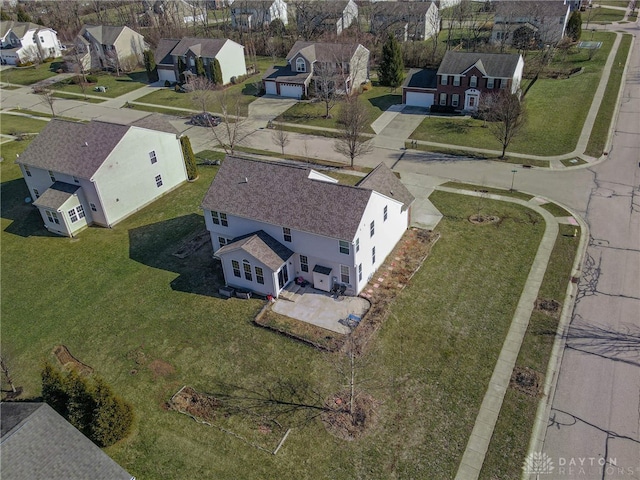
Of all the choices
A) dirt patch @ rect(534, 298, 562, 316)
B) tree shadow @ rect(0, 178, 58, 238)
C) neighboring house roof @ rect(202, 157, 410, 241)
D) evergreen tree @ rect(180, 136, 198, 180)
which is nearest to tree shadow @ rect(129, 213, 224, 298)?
neighboring house roof @ rect(202, 157, 410, 241)

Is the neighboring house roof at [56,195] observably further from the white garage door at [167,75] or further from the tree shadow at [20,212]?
the white garage door at [167,75]

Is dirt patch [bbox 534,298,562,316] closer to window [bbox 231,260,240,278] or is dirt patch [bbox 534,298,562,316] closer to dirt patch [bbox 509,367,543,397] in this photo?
dirt patch [bbox 509,367,543,397]

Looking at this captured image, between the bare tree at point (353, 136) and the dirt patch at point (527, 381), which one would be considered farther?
the bare tree at point (353, 136)

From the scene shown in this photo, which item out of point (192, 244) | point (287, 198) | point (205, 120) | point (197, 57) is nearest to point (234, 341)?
Answer: point (287, 198)

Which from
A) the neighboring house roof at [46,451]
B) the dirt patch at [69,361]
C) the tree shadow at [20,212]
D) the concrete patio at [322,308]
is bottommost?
the dirt patch at [69,361]

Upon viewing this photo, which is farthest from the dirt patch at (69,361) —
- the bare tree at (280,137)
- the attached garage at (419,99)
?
the attached garage at (419,99)

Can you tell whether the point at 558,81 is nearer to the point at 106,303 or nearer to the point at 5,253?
the point at 106,303

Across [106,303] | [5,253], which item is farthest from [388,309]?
[5,253]
